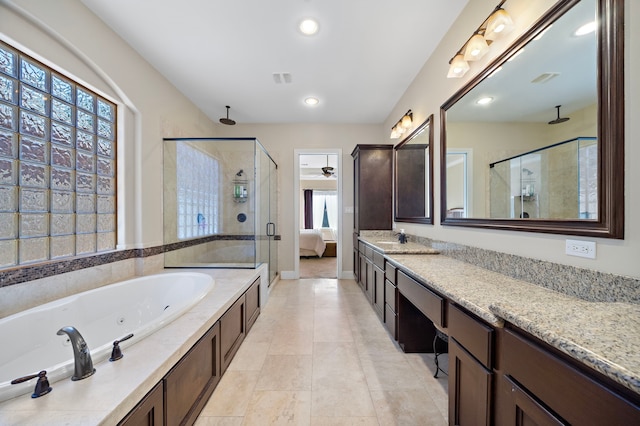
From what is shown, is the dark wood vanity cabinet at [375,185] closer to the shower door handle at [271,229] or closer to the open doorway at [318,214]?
the open doorway at [318,214]

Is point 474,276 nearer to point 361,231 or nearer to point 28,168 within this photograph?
point 361,231

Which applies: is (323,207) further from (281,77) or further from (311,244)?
(281,77)

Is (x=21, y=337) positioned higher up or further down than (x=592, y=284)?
further down

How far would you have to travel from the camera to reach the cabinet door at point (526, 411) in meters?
0.72

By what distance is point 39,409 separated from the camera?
830mm

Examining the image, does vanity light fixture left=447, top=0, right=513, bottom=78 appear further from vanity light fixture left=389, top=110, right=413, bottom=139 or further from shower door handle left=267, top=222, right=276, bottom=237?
shower door handle left=267, top=222, right=276, bottom=237

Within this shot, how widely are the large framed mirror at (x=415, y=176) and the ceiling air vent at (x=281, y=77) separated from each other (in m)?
1.59

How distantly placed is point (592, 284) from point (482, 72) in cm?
141

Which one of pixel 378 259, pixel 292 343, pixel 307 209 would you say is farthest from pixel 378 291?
→ pixel 307 209

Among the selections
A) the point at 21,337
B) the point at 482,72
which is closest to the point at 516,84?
the point at 482,72

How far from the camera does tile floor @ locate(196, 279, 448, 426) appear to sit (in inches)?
58.1

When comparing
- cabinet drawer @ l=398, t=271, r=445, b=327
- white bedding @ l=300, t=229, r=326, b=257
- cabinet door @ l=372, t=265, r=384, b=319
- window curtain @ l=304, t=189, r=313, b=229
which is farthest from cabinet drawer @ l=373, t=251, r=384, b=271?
window curtain @ l=304, t=189, r=313, b=229

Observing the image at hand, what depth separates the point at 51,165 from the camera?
1.68m

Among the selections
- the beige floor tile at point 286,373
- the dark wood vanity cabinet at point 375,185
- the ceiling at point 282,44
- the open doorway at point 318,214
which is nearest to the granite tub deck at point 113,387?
the beige floor tile at point 286,373
